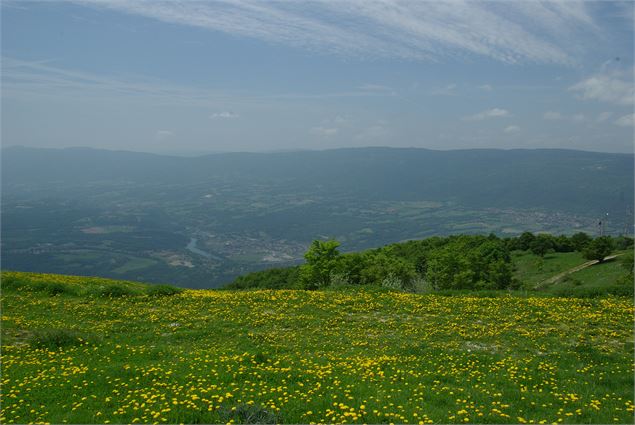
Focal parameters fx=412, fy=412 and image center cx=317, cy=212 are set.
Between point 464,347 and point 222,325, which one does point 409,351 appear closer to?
point 464,347

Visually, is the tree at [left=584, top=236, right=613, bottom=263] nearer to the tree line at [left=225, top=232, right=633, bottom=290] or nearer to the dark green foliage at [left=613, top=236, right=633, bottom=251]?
the tree line at [left=225, top=232, right=633, bottom=290]

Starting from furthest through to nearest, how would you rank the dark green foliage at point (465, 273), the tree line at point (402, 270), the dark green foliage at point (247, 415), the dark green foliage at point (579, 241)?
the dark green foliage at point (579, 241) → the dark green foliage at point (465, 273) → the tree line at point (402, 270) → the dark green foliage at point (247, 415)

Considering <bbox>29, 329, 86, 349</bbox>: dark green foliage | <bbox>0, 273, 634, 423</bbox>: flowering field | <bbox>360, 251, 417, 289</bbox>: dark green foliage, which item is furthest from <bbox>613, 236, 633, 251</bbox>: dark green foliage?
<bbox>29, 329, 86, 349</bbox>: dark green foliage

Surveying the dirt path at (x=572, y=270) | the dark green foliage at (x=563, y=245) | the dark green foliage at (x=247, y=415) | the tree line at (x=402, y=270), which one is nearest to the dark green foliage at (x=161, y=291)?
the tree line at (x=402, y=270)

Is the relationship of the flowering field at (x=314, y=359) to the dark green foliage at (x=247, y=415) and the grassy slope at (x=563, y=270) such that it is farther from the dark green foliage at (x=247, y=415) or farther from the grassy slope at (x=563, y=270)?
the grassy slope at (x=563, y=270)

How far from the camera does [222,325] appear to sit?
19.3 meters

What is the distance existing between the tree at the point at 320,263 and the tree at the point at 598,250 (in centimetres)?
4081

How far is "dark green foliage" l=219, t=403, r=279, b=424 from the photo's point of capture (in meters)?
9.14

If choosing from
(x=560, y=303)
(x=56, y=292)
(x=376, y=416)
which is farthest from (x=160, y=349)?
(x=560, y=303)

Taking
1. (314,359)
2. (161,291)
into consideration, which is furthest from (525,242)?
(314,359)

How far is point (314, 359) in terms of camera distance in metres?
14.2

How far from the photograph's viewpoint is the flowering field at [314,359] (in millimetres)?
9914

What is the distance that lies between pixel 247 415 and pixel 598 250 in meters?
64.3

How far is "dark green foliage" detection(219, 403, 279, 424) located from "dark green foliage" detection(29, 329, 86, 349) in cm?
925
